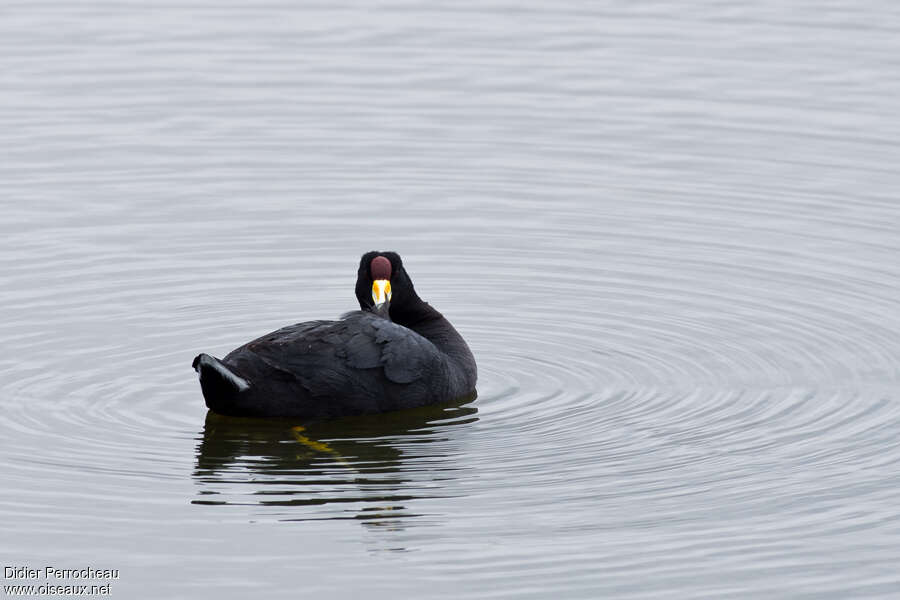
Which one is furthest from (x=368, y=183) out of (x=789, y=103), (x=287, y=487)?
(x=287, y=487)

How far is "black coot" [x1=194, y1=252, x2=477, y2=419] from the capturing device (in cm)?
1098

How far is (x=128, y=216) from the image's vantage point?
1518 centimetres

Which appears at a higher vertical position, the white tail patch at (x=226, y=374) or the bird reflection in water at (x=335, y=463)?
the white tail patch at (x=226, y=374)

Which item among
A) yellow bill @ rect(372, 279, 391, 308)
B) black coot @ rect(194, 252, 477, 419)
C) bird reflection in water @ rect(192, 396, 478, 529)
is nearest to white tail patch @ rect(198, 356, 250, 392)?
black coot @ rect(194, 252, 477, 419)

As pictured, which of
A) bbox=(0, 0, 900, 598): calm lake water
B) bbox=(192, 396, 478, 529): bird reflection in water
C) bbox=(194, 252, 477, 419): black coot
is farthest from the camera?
bbox=(194, 252, 477, 419): black coot

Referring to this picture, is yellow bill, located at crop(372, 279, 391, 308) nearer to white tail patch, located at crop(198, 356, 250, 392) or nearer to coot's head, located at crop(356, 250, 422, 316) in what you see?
coot's head, located at crop(356, 250, 422, 316)

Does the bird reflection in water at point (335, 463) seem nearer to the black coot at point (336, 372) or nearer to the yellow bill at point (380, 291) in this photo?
the black coot at point (336, 372)

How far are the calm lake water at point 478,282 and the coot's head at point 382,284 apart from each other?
0.87 metres

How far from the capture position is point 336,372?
36.6 ft

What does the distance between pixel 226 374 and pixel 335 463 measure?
87 cm

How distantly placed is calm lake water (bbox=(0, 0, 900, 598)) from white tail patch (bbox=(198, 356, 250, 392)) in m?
0.37

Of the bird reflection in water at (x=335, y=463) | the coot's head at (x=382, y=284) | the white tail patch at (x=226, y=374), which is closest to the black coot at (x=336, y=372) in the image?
the white tail patch at (x=226, y=374)

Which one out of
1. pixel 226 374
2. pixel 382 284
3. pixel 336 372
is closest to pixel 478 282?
pixel 382 284

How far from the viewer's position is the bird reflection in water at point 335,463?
380 inches
